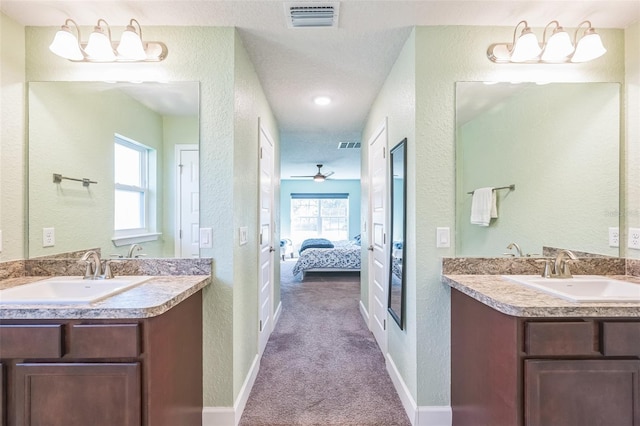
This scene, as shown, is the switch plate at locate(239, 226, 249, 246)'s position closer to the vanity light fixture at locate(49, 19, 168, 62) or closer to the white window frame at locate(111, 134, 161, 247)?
the white window frame at locate(111, 134, 161, 247)

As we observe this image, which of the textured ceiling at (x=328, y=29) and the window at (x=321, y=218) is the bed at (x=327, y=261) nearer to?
the window at (x=321, y=218)

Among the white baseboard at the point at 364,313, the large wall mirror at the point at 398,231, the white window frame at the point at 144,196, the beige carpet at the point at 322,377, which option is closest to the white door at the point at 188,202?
the white window frame at the point at 144,196

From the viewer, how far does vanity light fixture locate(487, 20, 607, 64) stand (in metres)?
1.64

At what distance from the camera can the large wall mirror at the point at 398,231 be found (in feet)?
6.55

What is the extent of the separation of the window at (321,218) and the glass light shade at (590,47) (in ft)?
25.5

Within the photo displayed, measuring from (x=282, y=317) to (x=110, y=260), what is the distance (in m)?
2.34

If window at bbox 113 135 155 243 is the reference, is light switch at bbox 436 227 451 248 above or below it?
below

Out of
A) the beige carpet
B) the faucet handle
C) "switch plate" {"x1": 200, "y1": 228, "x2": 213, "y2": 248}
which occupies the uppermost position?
"switch plate" {"x1": 200, "y1": 228, "x2": 213, "y2": 248}

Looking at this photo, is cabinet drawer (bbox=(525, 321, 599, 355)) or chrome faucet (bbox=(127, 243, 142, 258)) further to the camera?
chrome faucet (bbox=(127, 243, 142, 258))

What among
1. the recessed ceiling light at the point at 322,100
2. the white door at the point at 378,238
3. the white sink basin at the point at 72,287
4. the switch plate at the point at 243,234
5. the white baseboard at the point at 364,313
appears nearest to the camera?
the white sink basin at the point at 72,287

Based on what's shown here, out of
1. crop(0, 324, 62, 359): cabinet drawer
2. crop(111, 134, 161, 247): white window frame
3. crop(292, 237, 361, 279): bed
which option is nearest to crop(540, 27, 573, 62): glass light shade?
crop(111, 134, 161, 247): white window frame

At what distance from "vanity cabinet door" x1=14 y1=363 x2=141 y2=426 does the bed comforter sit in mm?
4839

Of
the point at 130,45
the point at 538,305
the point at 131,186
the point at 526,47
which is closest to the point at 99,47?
the point at 130,45

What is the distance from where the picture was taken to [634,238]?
1.72 metres
